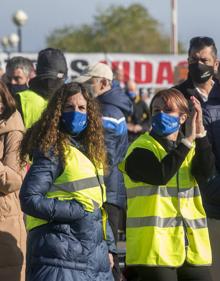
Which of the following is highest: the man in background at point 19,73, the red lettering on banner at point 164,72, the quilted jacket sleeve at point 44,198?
the quilted jacket sleeve at point 44,198

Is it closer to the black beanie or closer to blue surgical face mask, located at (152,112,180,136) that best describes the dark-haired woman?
blue surgical face mask, located at (152,112,180,136)

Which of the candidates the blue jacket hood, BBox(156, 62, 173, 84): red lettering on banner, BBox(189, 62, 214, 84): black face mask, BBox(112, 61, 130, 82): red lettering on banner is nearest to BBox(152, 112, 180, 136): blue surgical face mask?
BBox(189, 62, 214, 84): black face mask

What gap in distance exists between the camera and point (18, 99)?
8.15 m

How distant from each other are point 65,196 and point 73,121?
43cm

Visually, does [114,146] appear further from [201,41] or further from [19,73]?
[19,73]

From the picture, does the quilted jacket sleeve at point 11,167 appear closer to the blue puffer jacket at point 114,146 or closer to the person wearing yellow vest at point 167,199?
the person wearing yellow vest at point 167,199

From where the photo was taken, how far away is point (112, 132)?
795cm

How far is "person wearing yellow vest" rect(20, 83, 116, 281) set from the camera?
5.58 m

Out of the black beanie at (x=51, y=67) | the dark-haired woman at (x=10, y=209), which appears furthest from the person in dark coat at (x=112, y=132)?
the dark-haired woman at (x=10, y=209)

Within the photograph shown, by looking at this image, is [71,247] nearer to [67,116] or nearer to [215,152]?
[67,116]

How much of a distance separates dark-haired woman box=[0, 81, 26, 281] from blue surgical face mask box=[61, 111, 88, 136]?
30.1 inches

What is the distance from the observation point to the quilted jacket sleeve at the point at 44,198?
18.2ft

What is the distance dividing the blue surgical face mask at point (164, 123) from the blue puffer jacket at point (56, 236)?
78 centimetres

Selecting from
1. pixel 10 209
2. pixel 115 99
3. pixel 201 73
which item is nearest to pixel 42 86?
pixel 115 99
